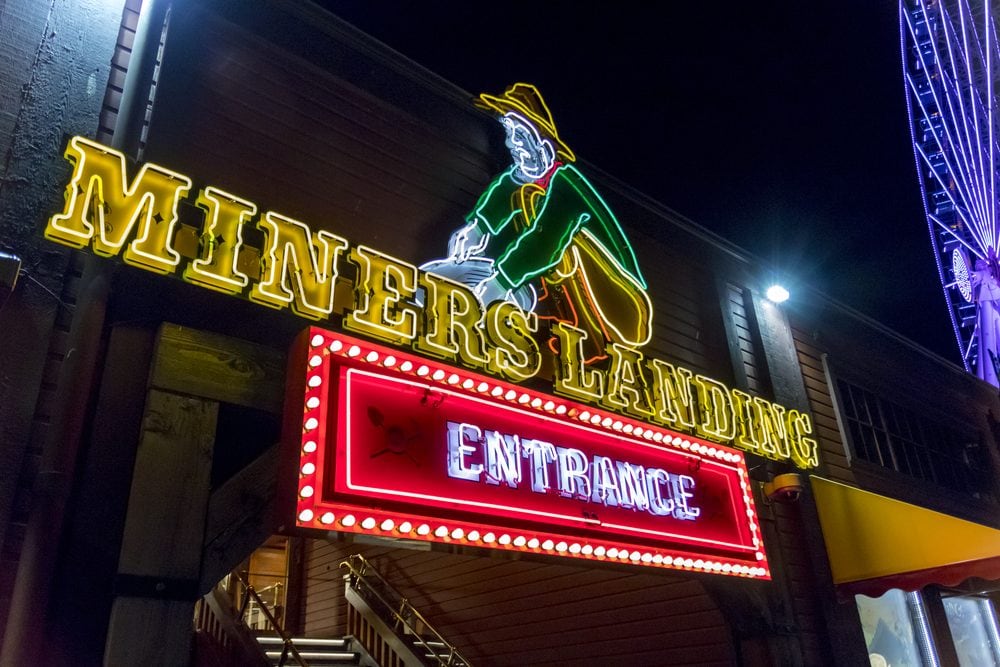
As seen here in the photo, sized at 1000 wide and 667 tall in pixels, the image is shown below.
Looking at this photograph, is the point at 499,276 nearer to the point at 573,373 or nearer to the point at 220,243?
the point at 573,373

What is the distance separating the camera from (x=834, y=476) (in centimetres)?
1101

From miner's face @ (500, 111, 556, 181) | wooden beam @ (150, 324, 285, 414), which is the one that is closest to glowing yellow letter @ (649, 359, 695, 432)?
miner's face @ (500, 111, 556, 181)

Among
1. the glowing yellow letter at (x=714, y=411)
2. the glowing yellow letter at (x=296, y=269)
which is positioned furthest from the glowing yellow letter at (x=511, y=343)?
the glowing yellow letter at (x=714, y=411)

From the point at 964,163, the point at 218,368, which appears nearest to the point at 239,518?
the point at 218,368

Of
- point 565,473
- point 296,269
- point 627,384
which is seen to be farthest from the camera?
point 627,384

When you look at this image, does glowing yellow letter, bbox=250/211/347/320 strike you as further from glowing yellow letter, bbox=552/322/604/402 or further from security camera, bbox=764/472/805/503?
security camera, bbox=764/472/805/503

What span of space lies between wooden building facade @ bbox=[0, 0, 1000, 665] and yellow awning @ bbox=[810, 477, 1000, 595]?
6 cm

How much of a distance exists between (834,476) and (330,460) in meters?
8.78

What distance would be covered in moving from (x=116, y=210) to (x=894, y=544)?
29.3ft

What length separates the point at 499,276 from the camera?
7.78 metres

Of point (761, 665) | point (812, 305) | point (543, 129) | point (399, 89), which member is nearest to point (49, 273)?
point (399, 89)

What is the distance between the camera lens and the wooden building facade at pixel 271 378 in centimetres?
453

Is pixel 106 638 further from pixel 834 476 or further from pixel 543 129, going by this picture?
pixel 834 476

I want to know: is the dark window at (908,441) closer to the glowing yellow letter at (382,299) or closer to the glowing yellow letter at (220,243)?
the glowing yellow letter at (382,299)
